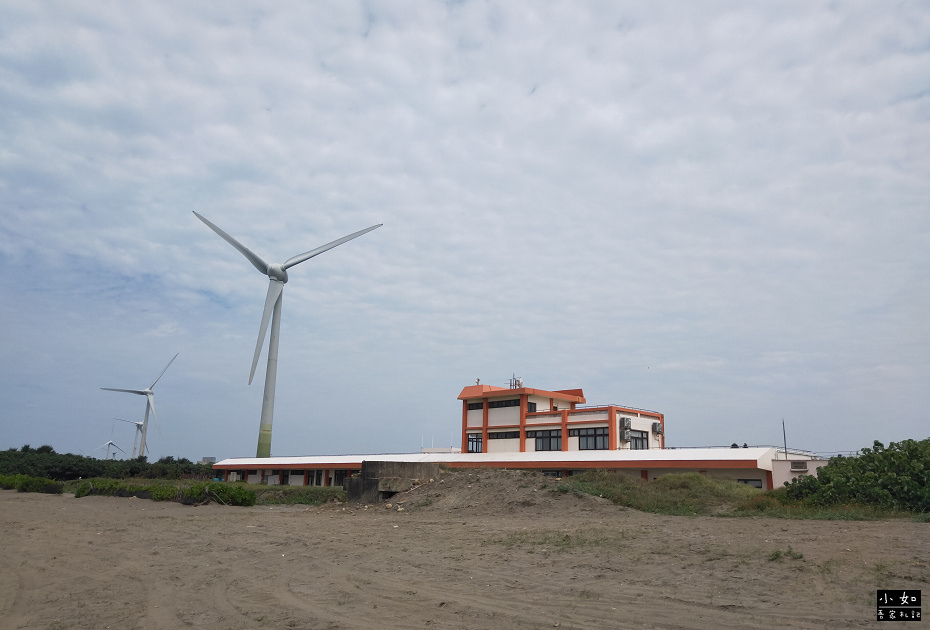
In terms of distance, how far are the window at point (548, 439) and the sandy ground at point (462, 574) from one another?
28.3 metres

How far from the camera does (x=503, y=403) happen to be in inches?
2074

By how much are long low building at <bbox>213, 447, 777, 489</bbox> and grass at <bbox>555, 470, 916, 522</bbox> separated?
4.93m

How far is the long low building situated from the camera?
35.9 meters

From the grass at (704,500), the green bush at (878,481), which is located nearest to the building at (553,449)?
the grass at (704,500)

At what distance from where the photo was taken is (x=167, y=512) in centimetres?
2578

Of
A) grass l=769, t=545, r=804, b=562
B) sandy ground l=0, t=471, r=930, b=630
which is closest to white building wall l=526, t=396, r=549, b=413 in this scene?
sandy ground l=0, t=471, r=930, b=630

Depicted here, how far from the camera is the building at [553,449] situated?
3688 centimetres

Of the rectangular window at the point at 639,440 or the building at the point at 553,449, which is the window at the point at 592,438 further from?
the rectangular window at the point at 639,440

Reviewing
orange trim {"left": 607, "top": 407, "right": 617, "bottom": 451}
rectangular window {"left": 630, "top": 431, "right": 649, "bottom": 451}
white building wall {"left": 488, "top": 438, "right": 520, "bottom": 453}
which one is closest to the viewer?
orange trim {"left": 607, "top": 407, "right": 617, "bottom": 451}

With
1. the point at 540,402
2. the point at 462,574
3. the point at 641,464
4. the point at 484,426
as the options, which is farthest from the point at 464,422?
the point at 462,574

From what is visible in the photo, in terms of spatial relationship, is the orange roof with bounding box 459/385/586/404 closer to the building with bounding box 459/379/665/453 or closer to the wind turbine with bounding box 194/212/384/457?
the building with bounding box 459/379/665/453

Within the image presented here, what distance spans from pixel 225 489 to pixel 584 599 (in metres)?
25.4

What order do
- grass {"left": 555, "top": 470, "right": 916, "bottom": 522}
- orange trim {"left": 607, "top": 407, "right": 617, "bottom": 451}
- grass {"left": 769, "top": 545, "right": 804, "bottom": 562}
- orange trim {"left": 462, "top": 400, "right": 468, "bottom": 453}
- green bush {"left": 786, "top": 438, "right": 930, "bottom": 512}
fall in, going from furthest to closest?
orange trim {"left": 462, "top": 400, "right": 468, "bottom": 453} → orange trim {"left": 607, "top": 407, "right": 617, "bottom": 451} → green bush {"left": 786, "top": 438, "right": 930, "bottom": 512} → grass {"left": 555, "top": 470, "right": 916, "bottom": 522} → grass {"left": 769, "top": 545, "right": 804, "bottom": 562}

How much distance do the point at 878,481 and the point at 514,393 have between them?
3217 centimetres
